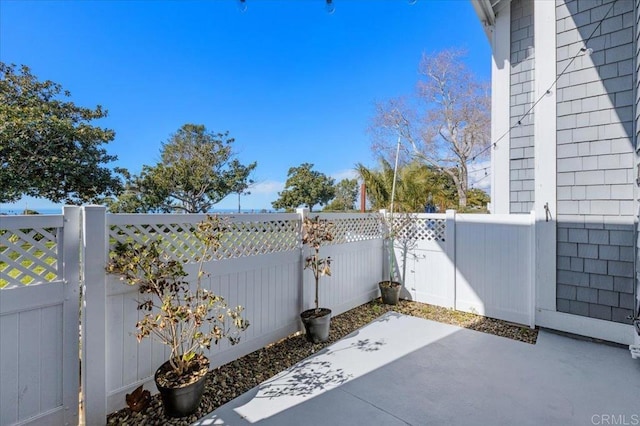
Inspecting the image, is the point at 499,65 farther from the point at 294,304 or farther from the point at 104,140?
the point at 104,140

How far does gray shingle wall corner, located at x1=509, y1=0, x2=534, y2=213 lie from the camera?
4.04 m

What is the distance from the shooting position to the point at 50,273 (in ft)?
6.26

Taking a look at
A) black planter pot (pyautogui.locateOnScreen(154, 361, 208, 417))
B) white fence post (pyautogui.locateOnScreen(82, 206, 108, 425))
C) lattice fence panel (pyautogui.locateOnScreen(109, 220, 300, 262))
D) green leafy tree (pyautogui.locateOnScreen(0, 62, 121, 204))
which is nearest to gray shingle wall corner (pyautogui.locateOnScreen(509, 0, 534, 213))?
lattice fence panel (pyautogui.locateOnScreen(109, 220, 300, 262))

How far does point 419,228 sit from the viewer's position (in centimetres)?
484

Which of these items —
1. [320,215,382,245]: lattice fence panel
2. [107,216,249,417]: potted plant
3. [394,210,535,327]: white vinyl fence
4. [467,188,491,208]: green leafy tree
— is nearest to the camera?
[107,216,249,417]: potted plant

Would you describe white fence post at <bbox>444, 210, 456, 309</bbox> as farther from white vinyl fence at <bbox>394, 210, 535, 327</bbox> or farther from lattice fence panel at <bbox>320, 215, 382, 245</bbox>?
lattice fence panel at <bbox>320, 215, 382, 245</bbox>

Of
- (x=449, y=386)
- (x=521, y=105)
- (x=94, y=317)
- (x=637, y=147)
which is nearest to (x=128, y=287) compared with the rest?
(x=94, y=317)

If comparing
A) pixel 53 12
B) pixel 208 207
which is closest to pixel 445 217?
pixel 53 12

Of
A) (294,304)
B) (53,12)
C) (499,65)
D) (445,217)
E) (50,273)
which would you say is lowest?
(294,304)

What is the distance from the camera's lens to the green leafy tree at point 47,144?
36.4 feet

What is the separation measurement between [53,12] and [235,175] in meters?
14.6

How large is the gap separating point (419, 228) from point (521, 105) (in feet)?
7.71

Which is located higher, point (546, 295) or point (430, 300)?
point (546, 295)

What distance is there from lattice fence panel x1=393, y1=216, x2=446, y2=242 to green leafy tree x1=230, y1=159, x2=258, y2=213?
18.9 m
